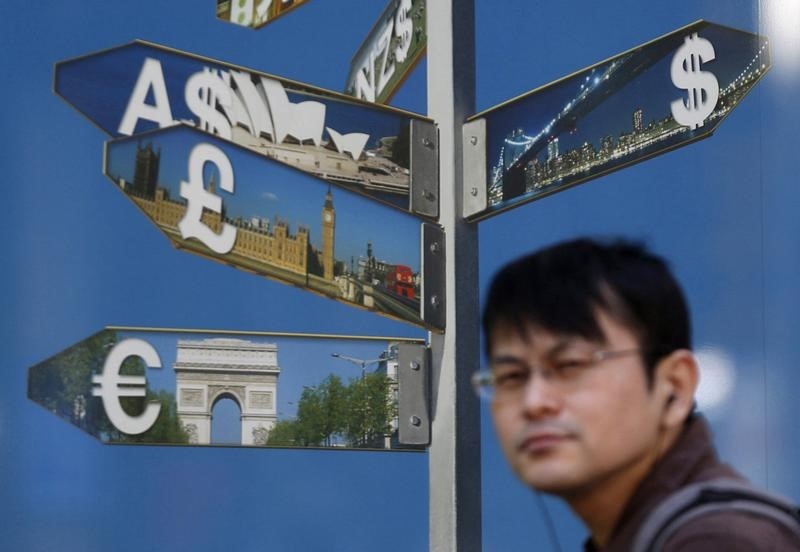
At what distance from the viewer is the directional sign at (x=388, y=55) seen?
229 cm

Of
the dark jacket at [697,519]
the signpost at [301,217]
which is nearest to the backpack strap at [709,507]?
the dark jacket at [697,519]

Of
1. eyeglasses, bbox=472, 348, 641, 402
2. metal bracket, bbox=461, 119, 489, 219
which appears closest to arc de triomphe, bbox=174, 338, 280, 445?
metal bracket, bbox=461, 119, 489, 219

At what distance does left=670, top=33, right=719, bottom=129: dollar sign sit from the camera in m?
1.94

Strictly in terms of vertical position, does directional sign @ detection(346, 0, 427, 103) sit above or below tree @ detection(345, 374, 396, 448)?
above

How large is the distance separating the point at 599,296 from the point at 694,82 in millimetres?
1171

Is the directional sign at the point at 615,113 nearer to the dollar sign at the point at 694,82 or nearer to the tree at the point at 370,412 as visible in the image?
the dollar sign at the point at 694,82

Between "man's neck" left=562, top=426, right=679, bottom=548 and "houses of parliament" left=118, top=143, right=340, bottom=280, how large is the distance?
1344 millimetres

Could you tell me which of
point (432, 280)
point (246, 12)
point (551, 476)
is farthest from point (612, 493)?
point (246, 12)

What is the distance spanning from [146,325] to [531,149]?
2.29 ft

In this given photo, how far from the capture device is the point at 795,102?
1.93 m

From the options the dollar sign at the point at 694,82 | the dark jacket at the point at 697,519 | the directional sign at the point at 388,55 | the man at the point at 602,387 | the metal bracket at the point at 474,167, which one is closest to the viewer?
the dark jacket at the point at 697,519

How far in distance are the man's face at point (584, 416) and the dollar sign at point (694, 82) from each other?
1152 mm

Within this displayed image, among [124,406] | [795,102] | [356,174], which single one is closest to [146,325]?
[124,406]

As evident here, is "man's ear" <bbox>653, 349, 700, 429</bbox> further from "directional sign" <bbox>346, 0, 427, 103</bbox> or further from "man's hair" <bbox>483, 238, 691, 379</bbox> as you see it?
"directional sign" <bbox>346, 0, 427, 103</bbox>
